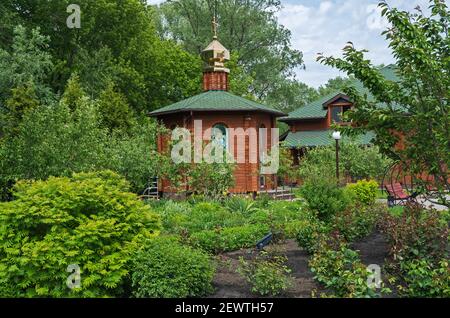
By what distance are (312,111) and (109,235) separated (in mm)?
27308

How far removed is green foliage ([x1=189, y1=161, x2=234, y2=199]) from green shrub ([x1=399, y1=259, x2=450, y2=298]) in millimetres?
10104

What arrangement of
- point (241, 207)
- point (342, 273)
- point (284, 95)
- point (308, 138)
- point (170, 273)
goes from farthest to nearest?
point (284, 95) → point (308, 138) → point (241, 207) → point (170, 273) → point (342, 273)

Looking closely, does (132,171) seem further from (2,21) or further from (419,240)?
(2,21)

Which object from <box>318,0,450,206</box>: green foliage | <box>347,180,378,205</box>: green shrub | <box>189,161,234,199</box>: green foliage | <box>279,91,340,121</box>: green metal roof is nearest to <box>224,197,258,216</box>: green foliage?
<box>189,161,234,199</box>: green foliage

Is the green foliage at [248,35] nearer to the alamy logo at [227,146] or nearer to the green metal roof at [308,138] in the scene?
the green metal roof at [308,138]

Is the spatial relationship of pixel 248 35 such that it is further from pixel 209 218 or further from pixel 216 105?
pixel 209 218

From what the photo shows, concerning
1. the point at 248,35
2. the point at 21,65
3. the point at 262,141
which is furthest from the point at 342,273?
the point at 248,35

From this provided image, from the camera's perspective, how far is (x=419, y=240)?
21.9 feet

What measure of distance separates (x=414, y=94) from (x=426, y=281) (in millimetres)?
3032

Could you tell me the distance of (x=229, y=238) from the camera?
9.38 m

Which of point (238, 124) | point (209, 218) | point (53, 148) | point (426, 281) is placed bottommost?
point (426, 281)

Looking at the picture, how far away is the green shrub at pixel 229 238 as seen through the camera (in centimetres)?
902

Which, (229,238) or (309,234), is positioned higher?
(309,234)

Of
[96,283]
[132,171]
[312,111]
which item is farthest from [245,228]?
[312,111]
